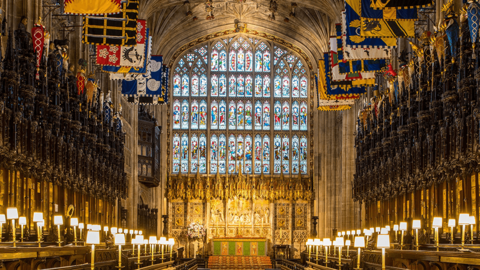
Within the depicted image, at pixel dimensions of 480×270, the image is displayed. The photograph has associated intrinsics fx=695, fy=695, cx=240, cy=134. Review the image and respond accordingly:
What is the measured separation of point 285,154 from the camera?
4694 centimetres

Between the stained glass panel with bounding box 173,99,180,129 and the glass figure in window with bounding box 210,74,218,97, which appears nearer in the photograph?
the stained glass panel with bounding box 173,99,180,129

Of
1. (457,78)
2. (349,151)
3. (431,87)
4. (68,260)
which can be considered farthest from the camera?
(349,151)

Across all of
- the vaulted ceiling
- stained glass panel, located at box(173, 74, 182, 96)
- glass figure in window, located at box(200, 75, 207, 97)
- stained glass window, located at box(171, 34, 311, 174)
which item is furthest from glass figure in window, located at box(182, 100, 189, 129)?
the vaulted ceiling

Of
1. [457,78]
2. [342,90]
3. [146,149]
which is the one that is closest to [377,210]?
[342,90]

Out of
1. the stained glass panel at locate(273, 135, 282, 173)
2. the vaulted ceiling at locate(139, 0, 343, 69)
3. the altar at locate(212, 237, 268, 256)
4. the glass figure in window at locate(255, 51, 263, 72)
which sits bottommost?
the altar at locate(212, 237, 268, 256)

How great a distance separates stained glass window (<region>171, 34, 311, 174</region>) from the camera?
46812mm

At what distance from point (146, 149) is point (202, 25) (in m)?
9.94

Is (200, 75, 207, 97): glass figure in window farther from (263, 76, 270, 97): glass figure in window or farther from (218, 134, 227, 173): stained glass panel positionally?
(263, 76, 270, 97): glass figure in window

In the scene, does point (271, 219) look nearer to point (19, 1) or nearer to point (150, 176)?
point (150, 176)

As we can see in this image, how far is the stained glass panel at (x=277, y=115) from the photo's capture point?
47.3m

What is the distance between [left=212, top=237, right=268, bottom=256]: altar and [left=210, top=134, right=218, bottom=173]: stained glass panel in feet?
19.1

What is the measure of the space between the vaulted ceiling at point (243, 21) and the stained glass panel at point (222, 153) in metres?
6.69

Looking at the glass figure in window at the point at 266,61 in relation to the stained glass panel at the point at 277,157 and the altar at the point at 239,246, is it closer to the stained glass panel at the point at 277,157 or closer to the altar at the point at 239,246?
the stained glass panel at the point at 277,157

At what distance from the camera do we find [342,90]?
102ft
